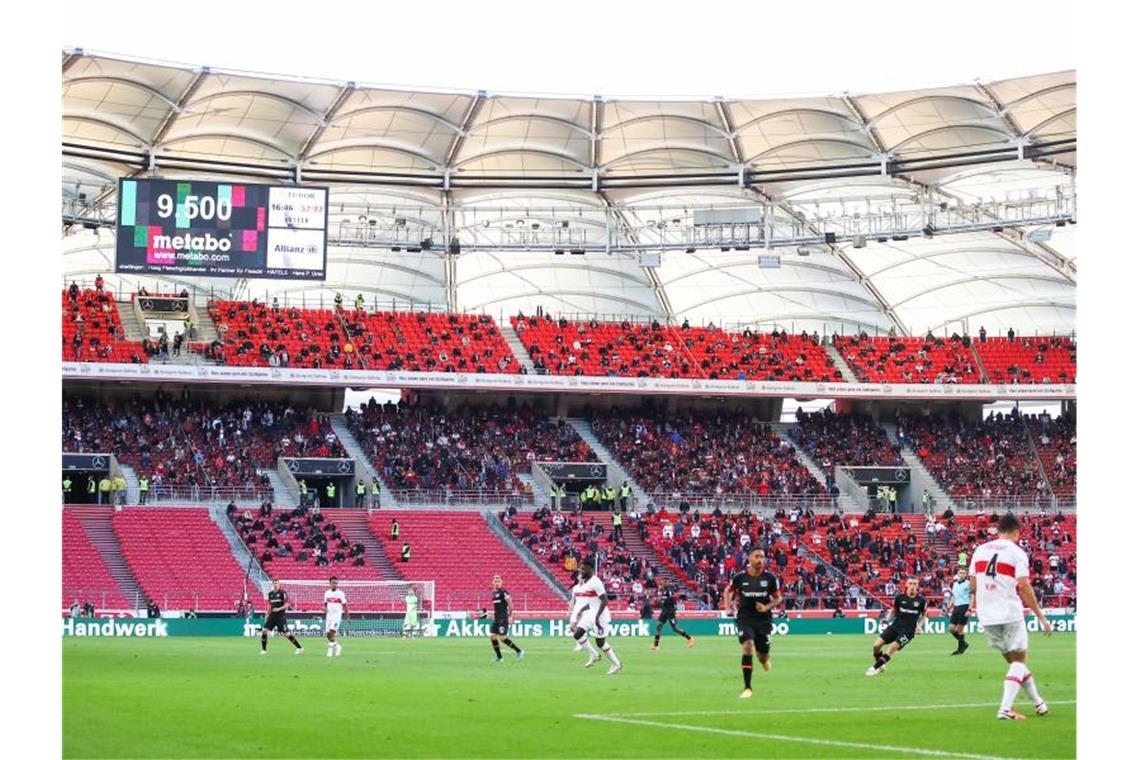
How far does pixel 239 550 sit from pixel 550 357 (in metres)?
18.0

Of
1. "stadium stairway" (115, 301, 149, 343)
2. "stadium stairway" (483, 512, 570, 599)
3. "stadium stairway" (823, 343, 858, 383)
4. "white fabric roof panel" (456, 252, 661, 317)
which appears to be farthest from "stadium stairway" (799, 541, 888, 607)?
"stadium stairway" (115, 301, 149, 343)

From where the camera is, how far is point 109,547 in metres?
52.7

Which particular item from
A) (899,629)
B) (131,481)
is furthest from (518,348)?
(899,629)

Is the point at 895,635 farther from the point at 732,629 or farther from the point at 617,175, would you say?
the point at 617,175

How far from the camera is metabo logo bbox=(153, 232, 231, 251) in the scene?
159 ft

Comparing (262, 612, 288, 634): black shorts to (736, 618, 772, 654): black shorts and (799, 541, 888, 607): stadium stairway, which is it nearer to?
(736, 618, 772, 654): black shorts

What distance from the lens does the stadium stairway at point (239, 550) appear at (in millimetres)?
51531

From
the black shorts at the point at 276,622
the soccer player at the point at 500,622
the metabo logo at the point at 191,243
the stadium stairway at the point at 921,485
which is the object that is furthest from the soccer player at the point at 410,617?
the stadium stairway at the point at 921,485

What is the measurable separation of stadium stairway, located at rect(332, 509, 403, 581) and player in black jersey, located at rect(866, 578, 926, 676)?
29153 millimetres
